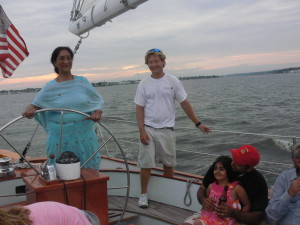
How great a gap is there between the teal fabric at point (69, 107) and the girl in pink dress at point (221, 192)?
3.77 feet

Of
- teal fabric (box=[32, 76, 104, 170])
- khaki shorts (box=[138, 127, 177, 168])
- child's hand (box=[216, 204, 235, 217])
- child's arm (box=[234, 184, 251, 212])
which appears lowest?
child's hand (box=[216, 204, 235, 217])

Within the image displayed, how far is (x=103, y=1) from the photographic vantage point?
3.67 m

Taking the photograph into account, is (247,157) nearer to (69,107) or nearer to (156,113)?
(156,113)

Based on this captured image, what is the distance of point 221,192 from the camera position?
8.22 ft

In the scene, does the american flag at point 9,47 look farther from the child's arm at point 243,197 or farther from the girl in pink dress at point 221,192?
the child's arm at point 243,197

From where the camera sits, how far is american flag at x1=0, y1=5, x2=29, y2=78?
3775 mm

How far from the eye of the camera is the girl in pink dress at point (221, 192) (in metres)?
2.40

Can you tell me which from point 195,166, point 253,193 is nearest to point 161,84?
point 253,193

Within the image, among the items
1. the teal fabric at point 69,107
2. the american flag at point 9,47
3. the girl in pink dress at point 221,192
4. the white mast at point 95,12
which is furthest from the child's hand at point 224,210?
the american flag at point 9,47

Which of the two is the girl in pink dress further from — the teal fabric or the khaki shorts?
the teal fabric

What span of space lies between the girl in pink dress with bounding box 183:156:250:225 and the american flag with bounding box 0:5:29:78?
255cm

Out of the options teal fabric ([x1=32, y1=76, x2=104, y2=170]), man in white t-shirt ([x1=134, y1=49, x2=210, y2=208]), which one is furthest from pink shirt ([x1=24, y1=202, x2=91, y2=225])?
man in white t-shirt ([x1=134, y1=49, x2=210, y2=208])

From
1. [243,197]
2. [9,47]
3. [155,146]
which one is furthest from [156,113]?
[9,47]

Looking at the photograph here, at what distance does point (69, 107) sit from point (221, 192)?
1417 millimetres
